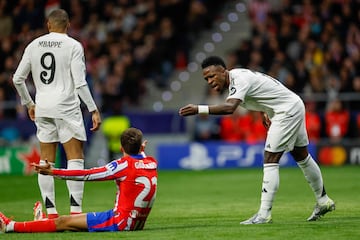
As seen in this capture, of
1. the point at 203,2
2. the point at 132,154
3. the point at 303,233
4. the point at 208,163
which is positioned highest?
the point at 203,2

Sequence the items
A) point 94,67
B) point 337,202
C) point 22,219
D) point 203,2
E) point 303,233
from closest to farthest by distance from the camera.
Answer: point 303,233
point 22,219
point 337,202
point 94,67
point 203,2

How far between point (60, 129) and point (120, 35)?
17.4m

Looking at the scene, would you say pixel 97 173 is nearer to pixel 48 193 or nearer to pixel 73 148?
pixel 73 148

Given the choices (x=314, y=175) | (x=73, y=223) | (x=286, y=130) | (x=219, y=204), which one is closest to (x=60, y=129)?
(x=73, y=223)

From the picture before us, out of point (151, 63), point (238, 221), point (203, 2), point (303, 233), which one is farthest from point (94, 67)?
point (303, 233)

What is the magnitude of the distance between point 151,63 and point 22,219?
52.9 ft

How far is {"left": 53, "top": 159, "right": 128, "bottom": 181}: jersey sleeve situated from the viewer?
9766mm

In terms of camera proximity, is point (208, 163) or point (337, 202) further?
point (208, 163)

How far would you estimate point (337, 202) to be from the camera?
14.2 m

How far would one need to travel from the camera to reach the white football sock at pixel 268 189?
10992 millimetres

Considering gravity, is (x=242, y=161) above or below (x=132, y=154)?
below

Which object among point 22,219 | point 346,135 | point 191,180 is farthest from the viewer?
point 346,135

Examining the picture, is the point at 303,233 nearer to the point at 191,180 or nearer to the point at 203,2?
the point at 191,180

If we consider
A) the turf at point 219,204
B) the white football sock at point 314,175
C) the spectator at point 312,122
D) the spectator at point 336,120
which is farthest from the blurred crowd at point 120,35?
the white football sock at point 314,175
